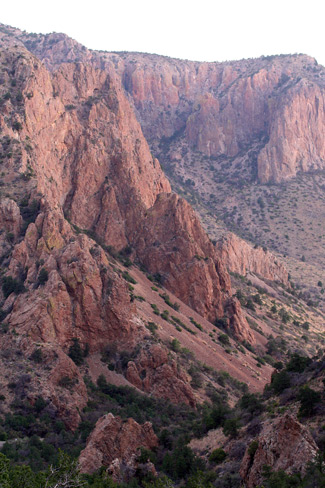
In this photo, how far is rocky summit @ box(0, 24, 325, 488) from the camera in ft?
102

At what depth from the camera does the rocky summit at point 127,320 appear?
3122cm

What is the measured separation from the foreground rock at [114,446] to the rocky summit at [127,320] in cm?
10

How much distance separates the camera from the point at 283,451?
24781mm

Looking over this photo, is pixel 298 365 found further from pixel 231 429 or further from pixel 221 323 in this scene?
pixel 221 323

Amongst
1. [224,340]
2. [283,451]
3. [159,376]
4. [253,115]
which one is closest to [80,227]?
[224,340]

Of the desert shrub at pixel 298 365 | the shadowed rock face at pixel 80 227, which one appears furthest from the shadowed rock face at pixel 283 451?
the shadowed rock face at pixel 80 227

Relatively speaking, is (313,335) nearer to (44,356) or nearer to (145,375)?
(145,375)

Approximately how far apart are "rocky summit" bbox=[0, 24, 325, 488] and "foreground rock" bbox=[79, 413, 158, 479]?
10 cm

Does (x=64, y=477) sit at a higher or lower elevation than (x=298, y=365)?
lower

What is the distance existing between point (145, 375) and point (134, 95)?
153 metres

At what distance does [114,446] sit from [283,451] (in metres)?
12.0

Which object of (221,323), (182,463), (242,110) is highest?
(242,110)

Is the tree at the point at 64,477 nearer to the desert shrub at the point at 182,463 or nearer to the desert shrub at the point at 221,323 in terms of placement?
the desert shrub at the point at 182,463

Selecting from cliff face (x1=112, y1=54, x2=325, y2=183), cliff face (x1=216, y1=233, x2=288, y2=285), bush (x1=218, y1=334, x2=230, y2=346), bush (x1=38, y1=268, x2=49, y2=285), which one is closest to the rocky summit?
bush (x1=218, y1=334, x2=230, y2=346)
